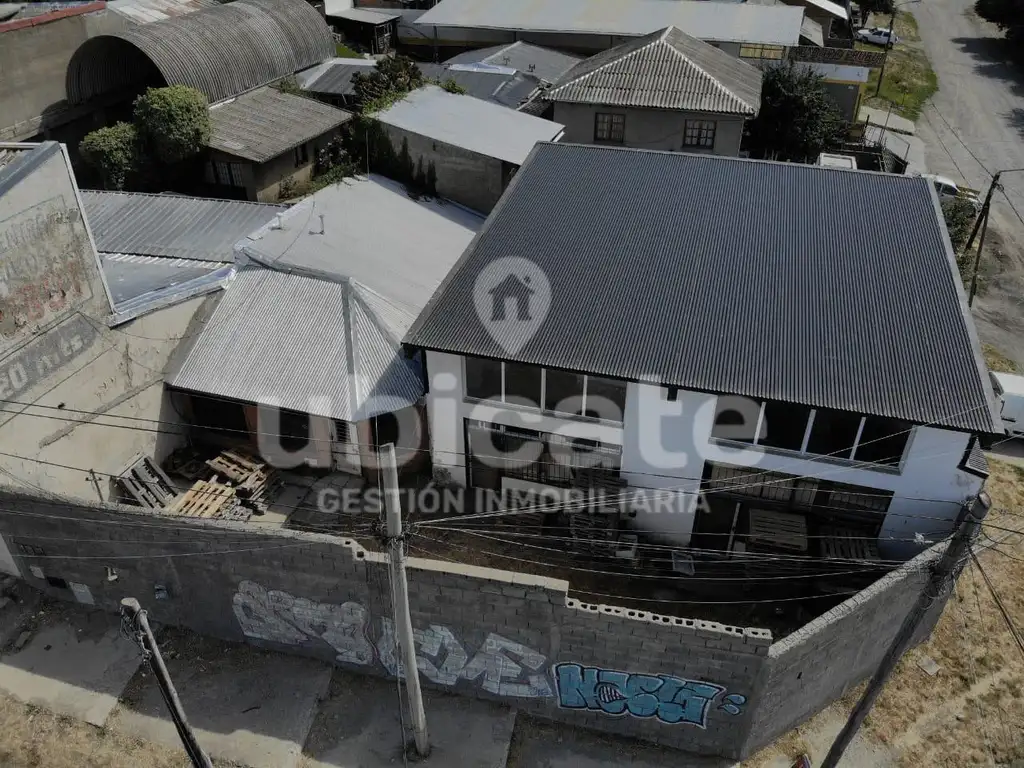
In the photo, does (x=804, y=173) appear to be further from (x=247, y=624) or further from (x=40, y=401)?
(x=40, y=401)

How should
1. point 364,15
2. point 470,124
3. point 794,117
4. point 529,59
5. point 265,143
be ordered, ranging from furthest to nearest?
point 364,15 → point 529,59 → point 794,117 → point 470,124 → point 265,143

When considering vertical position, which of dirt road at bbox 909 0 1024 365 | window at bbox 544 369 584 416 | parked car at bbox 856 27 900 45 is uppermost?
window at bbox 544 369 584 416

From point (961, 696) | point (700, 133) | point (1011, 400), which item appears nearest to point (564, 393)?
point (961, 696)

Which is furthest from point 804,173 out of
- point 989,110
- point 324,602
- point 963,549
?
point 989,110

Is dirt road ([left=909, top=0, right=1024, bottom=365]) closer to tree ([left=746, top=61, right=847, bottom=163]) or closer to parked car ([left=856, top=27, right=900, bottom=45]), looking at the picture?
parked car ([left=856, top=27, right=900, bottom=45])

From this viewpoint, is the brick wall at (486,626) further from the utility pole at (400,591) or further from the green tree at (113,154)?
the green tree at (113,154)

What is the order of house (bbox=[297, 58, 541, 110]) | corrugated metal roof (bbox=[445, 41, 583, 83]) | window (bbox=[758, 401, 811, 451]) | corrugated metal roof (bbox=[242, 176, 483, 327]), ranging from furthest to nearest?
corrugated metal roof (bbox=[445, 41, 583, 83]), house (bbox=[297, 58, 541, 110]), corrugated metal roof (bbox=[242, 176, 483, 327]), window (bbox=[758, 401, 811, 451])

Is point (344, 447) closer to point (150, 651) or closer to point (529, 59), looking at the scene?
point (150, 651)
